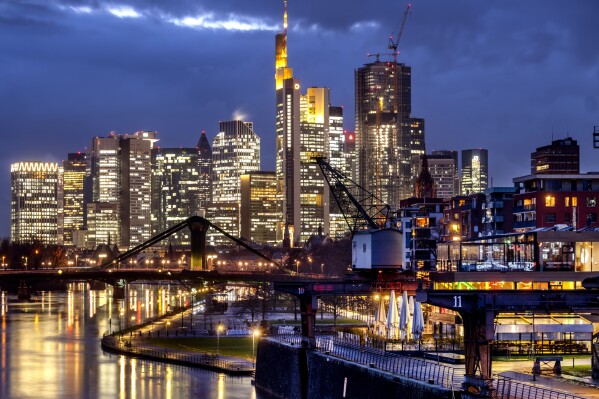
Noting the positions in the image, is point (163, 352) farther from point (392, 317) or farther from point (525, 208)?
point (525, 208)

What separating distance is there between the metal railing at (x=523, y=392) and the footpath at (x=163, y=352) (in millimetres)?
39679

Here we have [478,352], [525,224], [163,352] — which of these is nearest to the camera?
[478,352]

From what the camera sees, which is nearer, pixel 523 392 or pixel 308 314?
pixel 523 392

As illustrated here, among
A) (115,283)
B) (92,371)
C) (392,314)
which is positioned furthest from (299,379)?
(115,283)

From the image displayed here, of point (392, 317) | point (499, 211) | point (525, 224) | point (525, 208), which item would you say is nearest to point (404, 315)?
point (392, 317)

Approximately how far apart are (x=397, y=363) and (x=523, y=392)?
11.9 meters

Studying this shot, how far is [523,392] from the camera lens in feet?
152

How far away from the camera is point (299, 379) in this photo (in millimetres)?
68000

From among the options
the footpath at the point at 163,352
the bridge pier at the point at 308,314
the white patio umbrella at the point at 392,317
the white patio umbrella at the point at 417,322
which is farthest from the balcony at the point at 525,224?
the bridge pier at the point at 308,314

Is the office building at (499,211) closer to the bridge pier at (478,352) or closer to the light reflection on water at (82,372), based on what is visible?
the light reflection on water at (82,372)

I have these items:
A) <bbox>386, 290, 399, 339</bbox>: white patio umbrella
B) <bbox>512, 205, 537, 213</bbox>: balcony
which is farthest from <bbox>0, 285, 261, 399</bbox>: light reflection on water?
<bbox>512, 205, 537, 213</bbox>: balcony

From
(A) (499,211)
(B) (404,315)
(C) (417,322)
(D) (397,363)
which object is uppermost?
(A) (499,211)

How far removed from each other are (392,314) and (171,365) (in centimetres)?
2418

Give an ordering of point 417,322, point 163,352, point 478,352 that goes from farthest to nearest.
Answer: point 163,352 → point 417,322 → point 478,352
